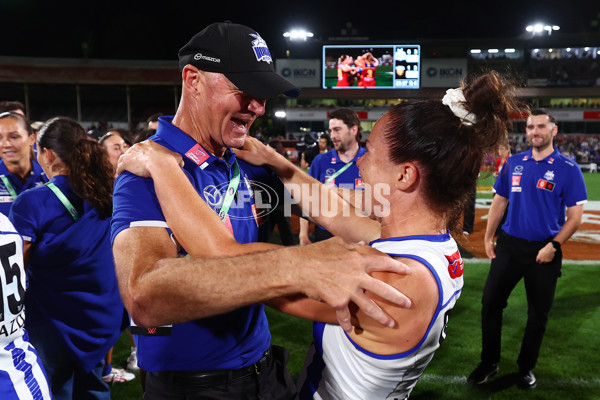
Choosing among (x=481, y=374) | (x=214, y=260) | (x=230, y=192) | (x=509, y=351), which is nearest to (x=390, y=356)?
(x=214, y=260)

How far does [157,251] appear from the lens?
1.37 m

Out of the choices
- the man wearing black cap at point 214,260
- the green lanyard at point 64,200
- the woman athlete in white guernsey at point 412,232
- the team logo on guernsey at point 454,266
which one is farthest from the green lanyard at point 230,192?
the green lanyard at point 64,200

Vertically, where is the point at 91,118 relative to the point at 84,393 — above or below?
above

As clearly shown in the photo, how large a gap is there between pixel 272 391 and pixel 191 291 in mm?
928

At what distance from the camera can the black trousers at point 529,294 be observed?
4.22 m

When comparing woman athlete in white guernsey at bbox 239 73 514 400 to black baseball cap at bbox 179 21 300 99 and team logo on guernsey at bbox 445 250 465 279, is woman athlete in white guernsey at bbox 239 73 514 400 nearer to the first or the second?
team logo on guernsey at bbox 445 250 465 279

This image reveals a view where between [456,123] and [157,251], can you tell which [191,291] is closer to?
[157,251]

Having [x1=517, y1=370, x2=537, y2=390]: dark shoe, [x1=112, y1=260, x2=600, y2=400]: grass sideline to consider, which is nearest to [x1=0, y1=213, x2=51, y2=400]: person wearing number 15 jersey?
[x1=112, y1=260, x2=600, y2=400]: grass sideline

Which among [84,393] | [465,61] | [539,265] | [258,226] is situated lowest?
[84,393]

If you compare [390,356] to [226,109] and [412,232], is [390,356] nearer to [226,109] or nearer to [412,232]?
[412,232]

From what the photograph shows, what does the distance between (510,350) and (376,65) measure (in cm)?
2415

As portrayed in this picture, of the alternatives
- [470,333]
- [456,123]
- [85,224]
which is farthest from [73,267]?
[470,333]

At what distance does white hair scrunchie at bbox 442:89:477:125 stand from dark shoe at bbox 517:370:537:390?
3.43m

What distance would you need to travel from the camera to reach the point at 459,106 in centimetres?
164
